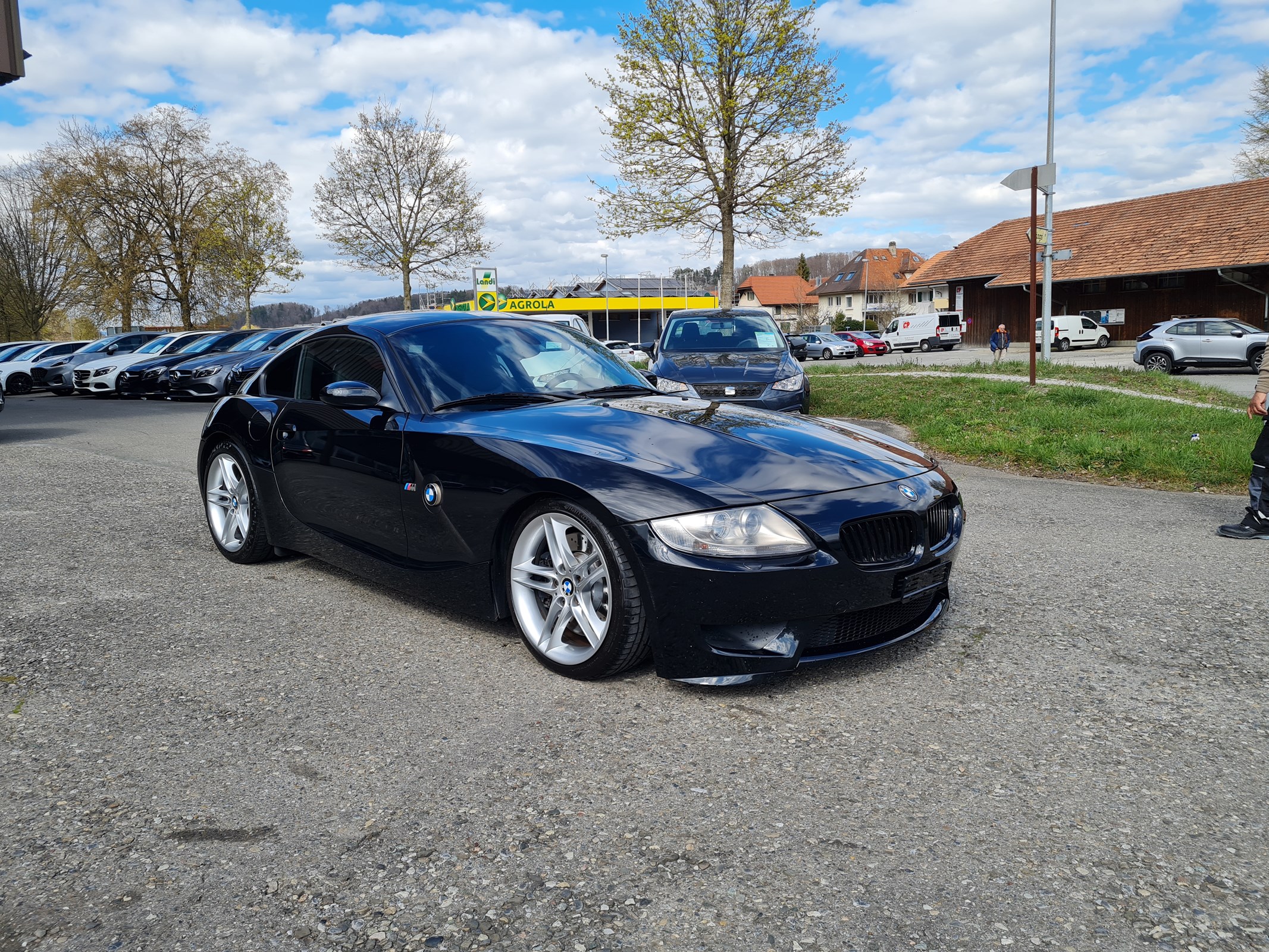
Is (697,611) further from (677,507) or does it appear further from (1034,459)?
(1034,459)

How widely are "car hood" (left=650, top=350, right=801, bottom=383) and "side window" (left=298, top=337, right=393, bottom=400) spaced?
20.6ft

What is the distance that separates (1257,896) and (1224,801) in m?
0.48

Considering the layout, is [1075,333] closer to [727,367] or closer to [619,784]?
[727,367]

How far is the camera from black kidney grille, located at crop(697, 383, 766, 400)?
10.6 m

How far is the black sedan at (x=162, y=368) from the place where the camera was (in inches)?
846

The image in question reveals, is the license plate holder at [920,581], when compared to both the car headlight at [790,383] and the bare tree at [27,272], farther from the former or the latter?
the bare tree at [27,272]

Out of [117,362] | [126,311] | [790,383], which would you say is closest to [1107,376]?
[790,383]

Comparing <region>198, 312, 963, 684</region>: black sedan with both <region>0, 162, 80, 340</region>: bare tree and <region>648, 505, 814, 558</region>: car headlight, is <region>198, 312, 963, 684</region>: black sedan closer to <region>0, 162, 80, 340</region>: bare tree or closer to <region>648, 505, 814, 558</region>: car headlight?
<region>648, 505, 814, 558</region>: car headlight

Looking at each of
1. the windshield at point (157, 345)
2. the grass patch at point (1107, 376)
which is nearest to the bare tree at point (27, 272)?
the windshield at point (157, 345)

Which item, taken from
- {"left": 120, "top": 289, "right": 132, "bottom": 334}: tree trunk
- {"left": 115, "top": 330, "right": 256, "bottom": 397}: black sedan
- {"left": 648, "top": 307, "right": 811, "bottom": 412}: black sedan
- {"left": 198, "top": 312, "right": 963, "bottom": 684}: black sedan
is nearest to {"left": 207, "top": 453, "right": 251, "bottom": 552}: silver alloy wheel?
{"left": 198, "top": 312, "right": 963, "bottom": 684}: black sedan

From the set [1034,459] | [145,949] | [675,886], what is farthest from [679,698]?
[1034,459]

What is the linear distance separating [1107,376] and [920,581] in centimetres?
1544

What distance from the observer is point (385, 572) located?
420 cm

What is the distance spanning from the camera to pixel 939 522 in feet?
11.9
